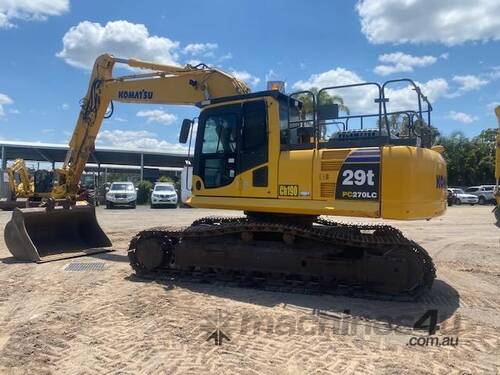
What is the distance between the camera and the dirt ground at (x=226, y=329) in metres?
4.63

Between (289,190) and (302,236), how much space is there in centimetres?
75

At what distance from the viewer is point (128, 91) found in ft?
35.3

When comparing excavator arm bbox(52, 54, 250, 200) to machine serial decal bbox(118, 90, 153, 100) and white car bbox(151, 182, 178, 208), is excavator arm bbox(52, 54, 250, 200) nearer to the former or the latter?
machine serial decal bbox(118, 90, 153, 100)

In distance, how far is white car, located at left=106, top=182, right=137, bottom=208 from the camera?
97.1ft

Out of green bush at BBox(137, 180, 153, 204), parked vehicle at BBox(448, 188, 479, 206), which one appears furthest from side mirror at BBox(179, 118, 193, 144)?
parked vehicle at BBox(448, 188, 479, 206)

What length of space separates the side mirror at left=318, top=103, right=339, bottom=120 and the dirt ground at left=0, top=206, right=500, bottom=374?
2.80m

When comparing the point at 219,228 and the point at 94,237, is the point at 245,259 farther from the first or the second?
the point at 94,237

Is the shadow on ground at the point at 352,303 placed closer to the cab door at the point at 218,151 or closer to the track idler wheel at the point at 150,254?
the track idler wheel at the point at 150,254

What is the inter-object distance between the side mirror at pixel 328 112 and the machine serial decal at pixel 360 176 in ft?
2.69

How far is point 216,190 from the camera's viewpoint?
832 centimetres

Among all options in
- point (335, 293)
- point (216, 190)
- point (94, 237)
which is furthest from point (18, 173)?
point (335, 293)

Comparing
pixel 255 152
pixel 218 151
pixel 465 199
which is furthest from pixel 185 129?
pixel 465 199

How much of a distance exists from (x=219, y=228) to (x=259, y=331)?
2.73 m

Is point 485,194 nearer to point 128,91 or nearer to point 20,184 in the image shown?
point 20,184
